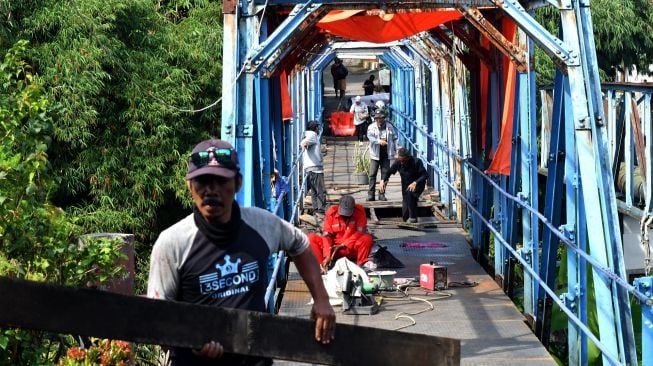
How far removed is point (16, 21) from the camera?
53.0 feet

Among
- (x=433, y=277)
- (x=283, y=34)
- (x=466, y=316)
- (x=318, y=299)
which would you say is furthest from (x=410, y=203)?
(x=318, y=299)

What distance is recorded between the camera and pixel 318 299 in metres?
3.83

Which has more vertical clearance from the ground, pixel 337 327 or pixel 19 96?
pixel 19 96

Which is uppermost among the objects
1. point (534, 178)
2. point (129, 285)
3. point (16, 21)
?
point (16, 21)

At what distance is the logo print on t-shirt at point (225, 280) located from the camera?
3.73 metres

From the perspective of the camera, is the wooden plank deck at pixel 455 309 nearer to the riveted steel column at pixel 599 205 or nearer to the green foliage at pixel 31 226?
the riveted steel column at pixel 599 205

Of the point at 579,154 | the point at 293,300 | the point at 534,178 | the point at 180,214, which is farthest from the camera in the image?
the point at 180,214

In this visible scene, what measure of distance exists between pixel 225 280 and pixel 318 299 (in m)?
0.35

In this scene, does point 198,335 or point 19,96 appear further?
point 19,96

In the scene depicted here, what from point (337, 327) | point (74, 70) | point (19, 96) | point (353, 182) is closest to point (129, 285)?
point (19, 96)

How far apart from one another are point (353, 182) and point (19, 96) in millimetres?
15270

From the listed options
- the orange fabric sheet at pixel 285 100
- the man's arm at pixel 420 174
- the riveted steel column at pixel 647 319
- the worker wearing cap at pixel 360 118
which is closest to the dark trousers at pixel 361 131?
the worker wearing cap at pixel 360 118

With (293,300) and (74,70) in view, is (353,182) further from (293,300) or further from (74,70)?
(293,300)

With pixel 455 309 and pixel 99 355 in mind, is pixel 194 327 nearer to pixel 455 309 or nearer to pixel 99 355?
pixel 99 355
